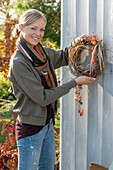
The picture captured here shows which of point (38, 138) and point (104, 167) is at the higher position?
point (38, 138)

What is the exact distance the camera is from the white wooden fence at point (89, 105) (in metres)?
2.06

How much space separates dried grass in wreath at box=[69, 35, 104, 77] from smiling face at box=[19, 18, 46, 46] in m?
0.30

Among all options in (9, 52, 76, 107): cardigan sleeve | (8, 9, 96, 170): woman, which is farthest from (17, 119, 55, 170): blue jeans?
(9, 52, 76, 107): cardigan sleeve

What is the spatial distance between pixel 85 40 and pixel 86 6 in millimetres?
296

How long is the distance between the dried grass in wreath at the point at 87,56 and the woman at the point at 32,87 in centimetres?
9

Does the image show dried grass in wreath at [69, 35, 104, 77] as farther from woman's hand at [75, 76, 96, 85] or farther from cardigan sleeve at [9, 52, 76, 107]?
cardigan sleeve at [9, 52, 76, 107]

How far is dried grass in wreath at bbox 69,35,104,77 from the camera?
200 centimetres

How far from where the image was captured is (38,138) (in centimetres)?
212

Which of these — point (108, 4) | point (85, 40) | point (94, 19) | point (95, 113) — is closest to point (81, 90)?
point (95, 113)

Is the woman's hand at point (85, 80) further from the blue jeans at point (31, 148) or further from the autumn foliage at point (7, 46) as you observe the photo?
the autumn foliage at point (7, 46)

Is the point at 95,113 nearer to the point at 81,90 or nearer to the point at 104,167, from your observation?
the point at 81,90

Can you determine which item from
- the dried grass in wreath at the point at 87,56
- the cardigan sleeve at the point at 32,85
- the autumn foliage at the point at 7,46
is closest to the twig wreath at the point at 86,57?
the dried grass in wreath at the point at 87,56

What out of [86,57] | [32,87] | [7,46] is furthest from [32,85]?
[7,46]

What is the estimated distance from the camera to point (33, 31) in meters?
2.03
